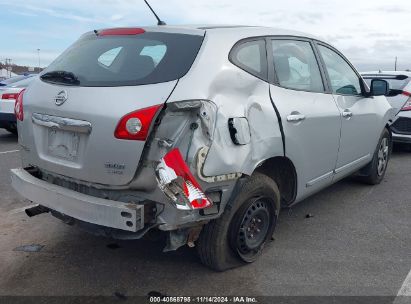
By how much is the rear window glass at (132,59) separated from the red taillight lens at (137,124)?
0.84ft

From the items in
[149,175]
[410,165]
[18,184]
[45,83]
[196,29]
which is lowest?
[410,165]

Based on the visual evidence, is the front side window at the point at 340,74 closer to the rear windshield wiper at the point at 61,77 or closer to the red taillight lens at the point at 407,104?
the rear windshield wiper at the point at 61,77

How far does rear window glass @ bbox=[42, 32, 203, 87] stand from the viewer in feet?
9.53

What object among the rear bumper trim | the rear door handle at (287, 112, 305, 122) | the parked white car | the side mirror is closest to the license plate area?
the rear bumper trim

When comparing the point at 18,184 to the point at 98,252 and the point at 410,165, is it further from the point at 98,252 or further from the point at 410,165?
the point at 410,165

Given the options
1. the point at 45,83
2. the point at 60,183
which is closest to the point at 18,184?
the point at 60,183

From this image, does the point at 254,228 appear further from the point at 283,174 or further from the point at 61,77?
the point at 61,77

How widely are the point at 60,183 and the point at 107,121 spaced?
0.74 m

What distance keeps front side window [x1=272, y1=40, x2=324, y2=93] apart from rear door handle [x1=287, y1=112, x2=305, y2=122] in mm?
241

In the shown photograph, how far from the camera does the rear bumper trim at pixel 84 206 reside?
2.67 m

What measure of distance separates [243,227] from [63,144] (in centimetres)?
143

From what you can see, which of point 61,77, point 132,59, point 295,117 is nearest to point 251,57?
point 295,117

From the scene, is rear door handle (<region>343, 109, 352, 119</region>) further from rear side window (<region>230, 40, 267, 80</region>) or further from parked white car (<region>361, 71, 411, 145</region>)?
parked white car (<region>361, 71, 411, 145</region>)

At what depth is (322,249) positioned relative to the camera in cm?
378
